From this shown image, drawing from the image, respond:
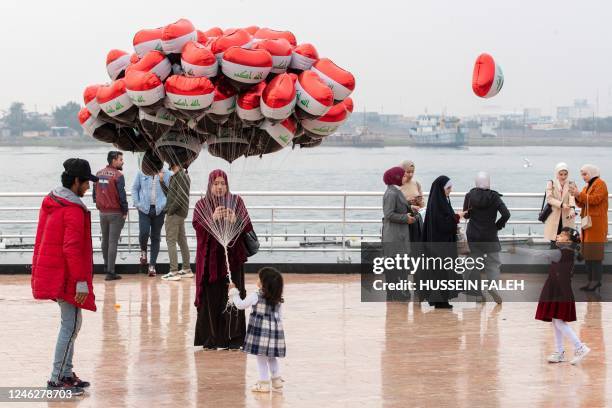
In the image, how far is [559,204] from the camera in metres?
14.8

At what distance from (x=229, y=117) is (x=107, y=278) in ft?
18.7

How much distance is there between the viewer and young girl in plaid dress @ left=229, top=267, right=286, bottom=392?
9000 mm

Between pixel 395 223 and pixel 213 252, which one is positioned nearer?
pixel 213 252

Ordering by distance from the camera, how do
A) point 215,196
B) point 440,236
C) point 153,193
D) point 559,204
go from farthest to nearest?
point 153,193 < point 559,204 < point 440,236 < point 215,196

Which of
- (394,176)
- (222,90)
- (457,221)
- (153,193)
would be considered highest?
(222,90)

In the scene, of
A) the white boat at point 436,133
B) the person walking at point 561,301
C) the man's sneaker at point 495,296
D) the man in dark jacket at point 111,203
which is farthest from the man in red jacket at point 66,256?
the white boat at point 436,133

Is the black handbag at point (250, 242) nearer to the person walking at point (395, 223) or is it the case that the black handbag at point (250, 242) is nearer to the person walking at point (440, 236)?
the person walking at point (395, 223)

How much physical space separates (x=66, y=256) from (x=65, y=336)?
655 millimetres

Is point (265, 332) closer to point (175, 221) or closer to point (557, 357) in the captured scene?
point (557, 357)

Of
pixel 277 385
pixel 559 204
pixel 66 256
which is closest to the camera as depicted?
pixel 66 256

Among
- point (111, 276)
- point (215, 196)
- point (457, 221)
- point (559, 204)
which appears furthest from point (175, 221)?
point (559, 204)

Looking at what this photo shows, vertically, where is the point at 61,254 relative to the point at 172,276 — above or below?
above

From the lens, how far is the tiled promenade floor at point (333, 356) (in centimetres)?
884

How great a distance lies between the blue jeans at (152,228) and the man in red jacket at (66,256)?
663 cm
